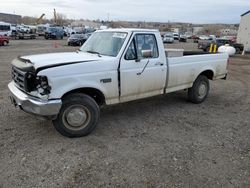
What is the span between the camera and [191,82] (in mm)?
6398

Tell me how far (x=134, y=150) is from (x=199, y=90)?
11.1ft

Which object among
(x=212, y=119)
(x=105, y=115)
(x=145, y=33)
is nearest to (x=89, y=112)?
(x=105, y=115)

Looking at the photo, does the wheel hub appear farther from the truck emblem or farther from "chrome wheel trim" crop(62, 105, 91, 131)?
"chrome wheel trim" crop(62, 105, 91, 131)

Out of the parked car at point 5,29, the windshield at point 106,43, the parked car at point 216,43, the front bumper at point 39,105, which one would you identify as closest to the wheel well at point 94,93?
the front bumper at point 39,105

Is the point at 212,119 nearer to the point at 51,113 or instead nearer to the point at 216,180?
the point at 216,180

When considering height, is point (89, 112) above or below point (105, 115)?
above

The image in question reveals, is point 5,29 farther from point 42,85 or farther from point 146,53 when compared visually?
point 42,85

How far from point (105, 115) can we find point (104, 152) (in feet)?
5.70

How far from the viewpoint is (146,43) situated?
524 cm

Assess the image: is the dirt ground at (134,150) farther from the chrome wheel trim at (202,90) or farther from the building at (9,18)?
the building at (9,18)

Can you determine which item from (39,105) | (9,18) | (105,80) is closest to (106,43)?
(105,80)

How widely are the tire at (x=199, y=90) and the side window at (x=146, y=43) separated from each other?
1.82 m

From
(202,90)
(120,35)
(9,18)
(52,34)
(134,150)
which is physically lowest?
(52,34)

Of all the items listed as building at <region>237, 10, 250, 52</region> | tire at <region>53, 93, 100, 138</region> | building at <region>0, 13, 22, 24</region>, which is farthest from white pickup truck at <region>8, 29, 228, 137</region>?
building at <region>0, 13, 22, 24</region>
